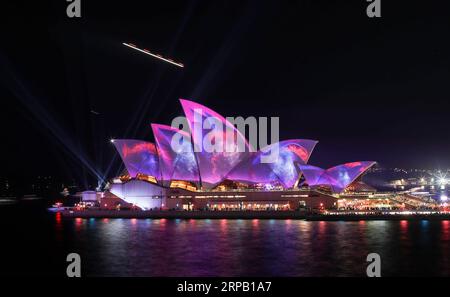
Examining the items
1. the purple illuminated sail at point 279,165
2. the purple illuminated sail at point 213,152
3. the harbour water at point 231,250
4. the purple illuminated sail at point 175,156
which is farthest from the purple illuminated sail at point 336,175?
the purple illuminated sail at point 175,156

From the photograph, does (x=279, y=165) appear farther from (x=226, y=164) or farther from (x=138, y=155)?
(x=138, y=155)

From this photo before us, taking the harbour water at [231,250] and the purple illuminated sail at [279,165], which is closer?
the harbour water at [231,250]

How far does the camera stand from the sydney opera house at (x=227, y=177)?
54.9 m

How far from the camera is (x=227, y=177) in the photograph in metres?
56.3

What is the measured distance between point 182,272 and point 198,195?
112ft

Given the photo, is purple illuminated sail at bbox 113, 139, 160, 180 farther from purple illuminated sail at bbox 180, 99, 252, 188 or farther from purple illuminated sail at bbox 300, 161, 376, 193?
purple illuminated sail at bbox 300, 161, 376, 193

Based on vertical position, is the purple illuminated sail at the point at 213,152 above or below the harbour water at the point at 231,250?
above

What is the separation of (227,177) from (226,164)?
1.78m

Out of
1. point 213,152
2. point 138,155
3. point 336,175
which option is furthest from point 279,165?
point 138,155

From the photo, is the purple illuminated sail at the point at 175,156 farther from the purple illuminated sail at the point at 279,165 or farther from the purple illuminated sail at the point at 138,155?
the purple illuminated sail at the point at 279,165

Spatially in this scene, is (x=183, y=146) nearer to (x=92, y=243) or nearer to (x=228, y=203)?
(x=228, y=203)

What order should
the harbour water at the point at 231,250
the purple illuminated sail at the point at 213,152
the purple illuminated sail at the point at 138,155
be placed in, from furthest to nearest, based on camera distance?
1. the purple illuminated sail at the point at 138,155
2. the purple illuminated sail at the point at 213,152
3. the harbour water at the point at 231,250

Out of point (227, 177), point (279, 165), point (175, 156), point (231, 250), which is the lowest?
point (231, 250)

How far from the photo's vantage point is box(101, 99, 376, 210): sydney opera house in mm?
54938
